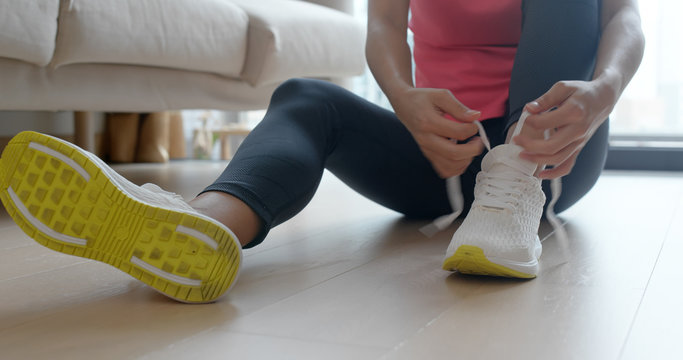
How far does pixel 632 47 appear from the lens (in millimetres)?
867

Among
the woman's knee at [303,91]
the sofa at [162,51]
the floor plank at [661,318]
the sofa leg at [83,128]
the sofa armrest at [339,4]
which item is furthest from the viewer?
the sofa armrest at [339,4]

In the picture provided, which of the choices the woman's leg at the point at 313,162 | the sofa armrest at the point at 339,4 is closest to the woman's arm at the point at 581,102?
the woman's leg at the point at 313,162

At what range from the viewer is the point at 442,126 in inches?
30.9

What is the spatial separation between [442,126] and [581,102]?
0.15 m

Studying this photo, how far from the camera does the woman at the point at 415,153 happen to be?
2.10ft

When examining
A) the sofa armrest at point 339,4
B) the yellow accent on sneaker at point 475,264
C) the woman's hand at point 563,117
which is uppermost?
the woman's hand at point 563,117

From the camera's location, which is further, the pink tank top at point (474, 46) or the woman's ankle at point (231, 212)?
the pink tank top at point (474, 46)

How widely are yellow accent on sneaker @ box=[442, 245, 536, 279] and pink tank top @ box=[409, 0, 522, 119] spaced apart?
1.20 ft

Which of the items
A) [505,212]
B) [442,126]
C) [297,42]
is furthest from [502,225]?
[297,42]

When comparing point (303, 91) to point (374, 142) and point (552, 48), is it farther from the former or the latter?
point (552, 48)

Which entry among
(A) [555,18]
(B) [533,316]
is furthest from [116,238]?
(A) [555,18]

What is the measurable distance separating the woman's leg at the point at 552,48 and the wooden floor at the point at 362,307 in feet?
0.69

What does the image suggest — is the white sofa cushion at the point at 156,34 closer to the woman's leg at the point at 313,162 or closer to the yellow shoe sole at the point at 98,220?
the woman's leg at the point at 313,162

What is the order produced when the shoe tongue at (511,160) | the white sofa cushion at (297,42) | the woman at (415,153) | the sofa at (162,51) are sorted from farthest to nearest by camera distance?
1. the white sofa cushion at (297,42)
2. the sofa at (162,51)
3. the shoe tongue at (511,160)
4. the woman at (415,153)
